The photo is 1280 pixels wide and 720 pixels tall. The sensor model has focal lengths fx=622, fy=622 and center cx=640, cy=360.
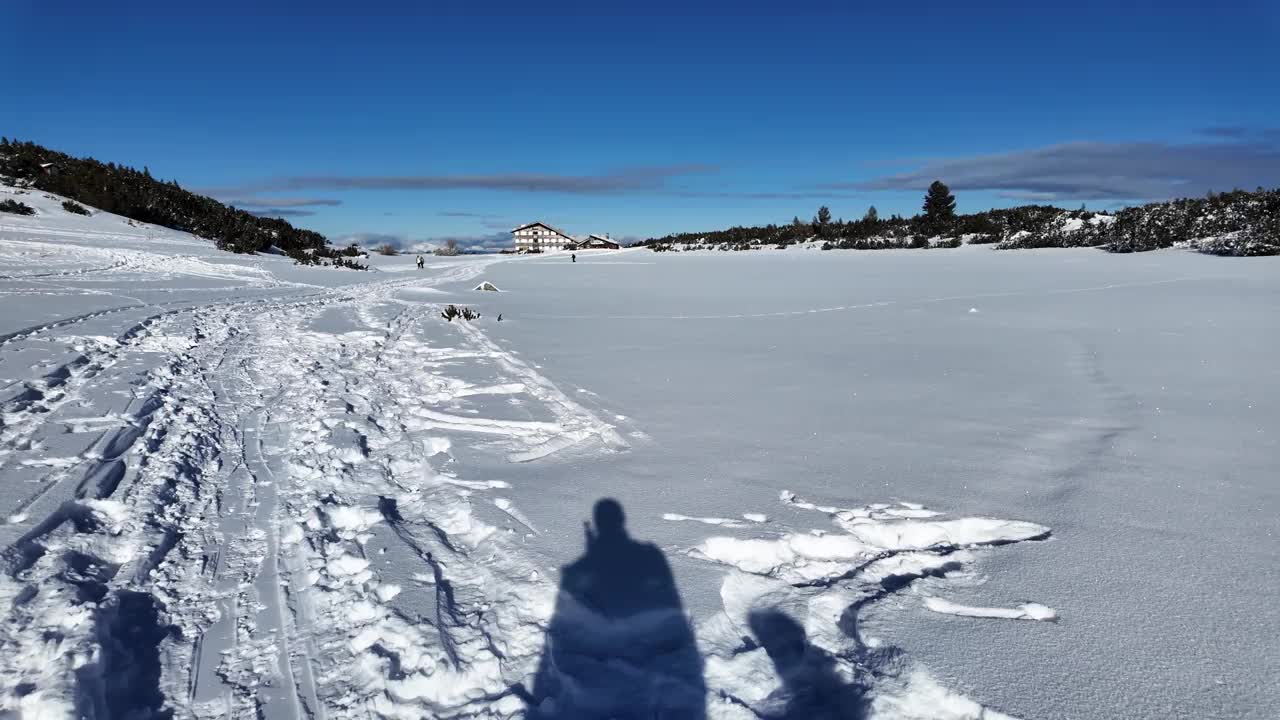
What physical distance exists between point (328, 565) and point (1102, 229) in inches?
1063

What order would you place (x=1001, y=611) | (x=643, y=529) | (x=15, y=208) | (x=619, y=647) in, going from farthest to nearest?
(x=15, y=208)
(x=643, y=529)
(x=1001, y=611)
(x=619, y=647)

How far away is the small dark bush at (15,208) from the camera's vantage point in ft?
63.3

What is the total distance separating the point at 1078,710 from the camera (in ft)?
6.73

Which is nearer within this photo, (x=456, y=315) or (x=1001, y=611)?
(x=1001, y=611)

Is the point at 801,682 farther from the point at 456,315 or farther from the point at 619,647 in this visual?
the point at 456,315

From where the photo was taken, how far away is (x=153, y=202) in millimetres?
27609

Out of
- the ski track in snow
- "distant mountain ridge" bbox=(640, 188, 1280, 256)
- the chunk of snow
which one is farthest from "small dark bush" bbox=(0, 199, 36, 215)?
"distant mountain ridge" bbox=(640, 188, 1280, 256)

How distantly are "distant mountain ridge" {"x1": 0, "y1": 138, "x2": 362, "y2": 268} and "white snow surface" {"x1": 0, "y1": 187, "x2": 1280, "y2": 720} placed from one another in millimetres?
22746

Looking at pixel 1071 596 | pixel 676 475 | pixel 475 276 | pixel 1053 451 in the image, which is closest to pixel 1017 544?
pixel 1071 596

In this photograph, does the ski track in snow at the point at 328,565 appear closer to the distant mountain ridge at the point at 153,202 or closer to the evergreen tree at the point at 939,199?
the distant mountain ridge at the point at 153,202

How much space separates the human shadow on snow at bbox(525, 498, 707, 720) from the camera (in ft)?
7.13

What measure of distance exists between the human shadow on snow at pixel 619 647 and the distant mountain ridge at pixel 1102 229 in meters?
20.3

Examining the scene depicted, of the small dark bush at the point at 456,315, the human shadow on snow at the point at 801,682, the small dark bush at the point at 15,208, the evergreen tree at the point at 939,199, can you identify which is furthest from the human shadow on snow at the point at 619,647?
the evergreen tree at the point at 939,199

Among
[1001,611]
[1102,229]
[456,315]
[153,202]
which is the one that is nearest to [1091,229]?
[1102,229]
